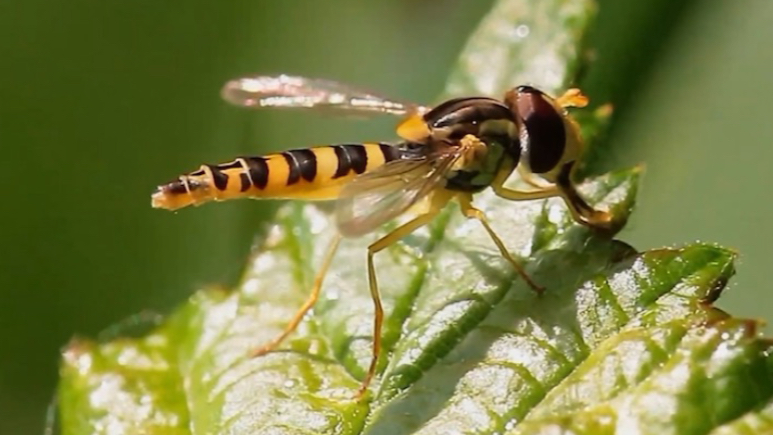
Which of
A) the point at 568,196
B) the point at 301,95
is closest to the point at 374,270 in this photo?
the point at 568,196

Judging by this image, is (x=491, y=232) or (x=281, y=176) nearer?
(x=491, y=232)

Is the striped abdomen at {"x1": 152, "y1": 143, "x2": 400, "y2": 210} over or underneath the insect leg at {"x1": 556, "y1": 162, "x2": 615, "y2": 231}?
over

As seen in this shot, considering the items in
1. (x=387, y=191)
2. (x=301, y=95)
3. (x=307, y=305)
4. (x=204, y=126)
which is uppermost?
(x=204, y=126)

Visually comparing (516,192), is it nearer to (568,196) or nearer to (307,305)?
(568,196)

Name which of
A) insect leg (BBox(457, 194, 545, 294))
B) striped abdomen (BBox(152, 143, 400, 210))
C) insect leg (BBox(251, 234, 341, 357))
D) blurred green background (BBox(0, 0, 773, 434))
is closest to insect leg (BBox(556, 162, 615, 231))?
insect leg (BBox(457, 194, 545, 294))

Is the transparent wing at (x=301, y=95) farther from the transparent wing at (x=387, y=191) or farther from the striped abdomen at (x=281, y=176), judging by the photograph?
the transparent wing at (x=387, y=191)

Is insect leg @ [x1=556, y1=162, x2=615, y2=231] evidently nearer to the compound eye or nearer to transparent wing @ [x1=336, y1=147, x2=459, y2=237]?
the compound eye

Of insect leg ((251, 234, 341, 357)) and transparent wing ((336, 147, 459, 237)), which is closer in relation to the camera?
transparent wing ((336, 147, 459, 237))
